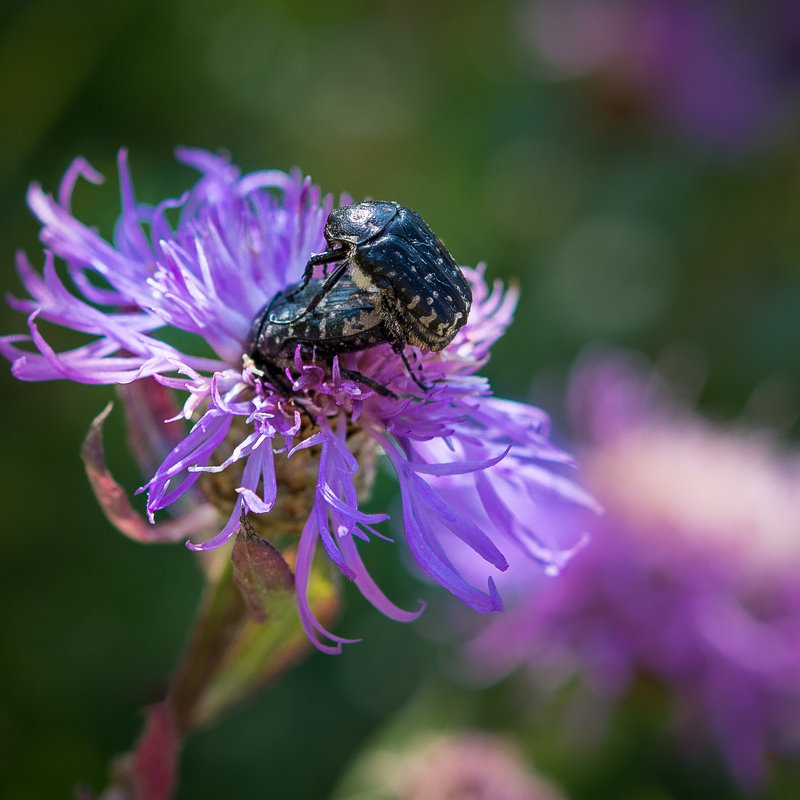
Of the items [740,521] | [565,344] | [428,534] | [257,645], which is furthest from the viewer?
Answer: [565,344]

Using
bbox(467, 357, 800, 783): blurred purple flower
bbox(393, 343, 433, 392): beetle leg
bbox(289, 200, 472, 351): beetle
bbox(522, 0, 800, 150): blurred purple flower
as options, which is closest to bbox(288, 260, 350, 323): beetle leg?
bbox(289, 200, 472, 351): beetle

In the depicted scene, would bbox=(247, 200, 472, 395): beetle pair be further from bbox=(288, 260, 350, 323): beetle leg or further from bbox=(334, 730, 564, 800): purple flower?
bbox=(334, 730, 564, 800): purple flower

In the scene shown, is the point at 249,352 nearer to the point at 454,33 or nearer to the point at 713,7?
the point at 454,33

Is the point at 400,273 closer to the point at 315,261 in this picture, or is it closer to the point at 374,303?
the point at 374,303

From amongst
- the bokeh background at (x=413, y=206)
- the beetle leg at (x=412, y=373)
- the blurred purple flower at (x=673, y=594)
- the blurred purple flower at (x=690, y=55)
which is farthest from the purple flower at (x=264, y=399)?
the blurred purple flower at (x=690, y=55)

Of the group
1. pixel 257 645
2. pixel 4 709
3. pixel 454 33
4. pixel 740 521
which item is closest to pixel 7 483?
pixel 4 709

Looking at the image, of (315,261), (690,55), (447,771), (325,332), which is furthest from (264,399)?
(690,55)

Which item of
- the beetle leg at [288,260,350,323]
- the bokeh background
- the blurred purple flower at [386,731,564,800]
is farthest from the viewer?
the bokeh background

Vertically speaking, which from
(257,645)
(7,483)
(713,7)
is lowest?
(7,483)
